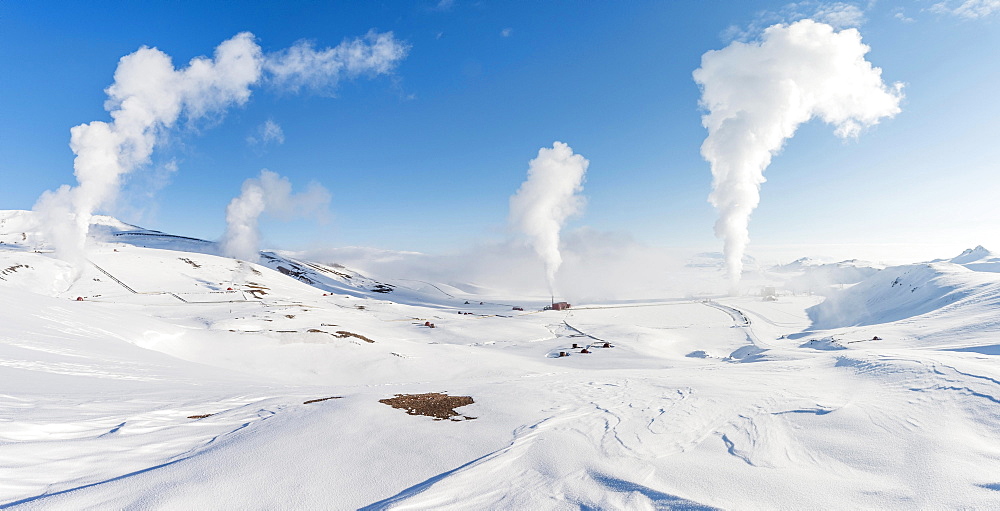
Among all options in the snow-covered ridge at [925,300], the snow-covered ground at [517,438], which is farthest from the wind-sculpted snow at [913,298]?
the snow-covered ground at [517,438]

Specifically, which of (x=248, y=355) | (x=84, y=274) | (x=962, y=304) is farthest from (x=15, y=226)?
(x=962, y=304)

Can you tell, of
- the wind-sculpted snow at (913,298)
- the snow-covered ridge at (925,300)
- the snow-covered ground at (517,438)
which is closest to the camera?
the snow-covered ground at (517,438)

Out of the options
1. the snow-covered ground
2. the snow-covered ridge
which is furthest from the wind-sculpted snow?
the snow-covered ground

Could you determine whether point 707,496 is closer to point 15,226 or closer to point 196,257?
point 196,257

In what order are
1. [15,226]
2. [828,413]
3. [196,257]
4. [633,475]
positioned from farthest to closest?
1. [15,226]
2. [196,257]
3. [828,413]
4. [633,475]

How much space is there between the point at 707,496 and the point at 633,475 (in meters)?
1.17

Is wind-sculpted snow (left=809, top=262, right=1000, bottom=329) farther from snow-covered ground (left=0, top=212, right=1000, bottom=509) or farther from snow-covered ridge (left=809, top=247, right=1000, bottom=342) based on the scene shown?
snow-covered ground (left=0, top=212, right=1000, bottom=509)

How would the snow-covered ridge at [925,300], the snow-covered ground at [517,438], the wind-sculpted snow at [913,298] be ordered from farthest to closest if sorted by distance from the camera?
the wind-sculpted snow at [913,298] < the snow-covered ridge at [925,300] < the snow-covered ground at [517,438]

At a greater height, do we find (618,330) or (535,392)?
(618,330)

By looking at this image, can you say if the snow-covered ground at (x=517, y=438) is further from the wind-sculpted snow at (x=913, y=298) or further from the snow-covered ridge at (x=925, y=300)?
the wind-sculpted snow at (x=913, y=298)

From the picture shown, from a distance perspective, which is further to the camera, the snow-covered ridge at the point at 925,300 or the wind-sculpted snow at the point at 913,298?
the wind-sculpted snow at the point at 913,298

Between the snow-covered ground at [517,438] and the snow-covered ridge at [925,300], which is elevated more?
the snow-covered ridge at [925,300]

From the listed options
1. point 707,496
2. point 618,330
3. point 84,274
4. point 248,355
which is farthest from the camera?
point 84,274

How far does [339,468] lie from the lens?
690 centimetres
